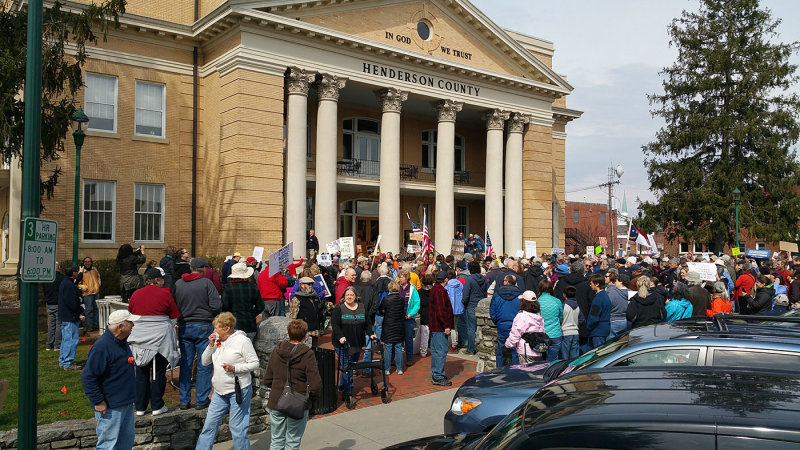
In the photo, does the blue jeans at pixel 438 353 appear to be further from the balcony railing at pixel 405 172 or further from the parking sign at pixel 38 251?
the balcony railing at pixel 405 172

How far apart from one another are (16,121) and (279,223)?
36.2 ft

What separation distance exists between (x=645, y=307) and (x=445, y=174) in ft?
61.7

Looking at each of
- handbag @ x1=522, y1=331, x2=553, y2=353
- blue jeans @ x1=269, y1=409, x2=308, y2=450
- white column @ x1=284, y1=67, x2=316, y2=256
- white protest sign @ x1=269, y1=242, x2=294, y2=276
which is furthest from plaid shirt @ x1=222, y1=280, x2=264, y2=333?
white column @ x1=284, y1=67, x2=316, y2=256

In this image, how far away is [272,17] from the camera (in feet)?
72.1

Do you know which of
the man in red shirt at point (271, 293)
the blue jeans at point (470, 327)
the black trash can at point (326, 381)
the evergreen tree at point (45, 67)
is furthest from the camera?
the blue jeans at point (470, 327)

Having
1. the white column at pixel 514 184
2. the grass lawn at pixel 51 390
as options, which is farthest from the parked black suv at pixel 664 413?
the white column at pixel 514 184

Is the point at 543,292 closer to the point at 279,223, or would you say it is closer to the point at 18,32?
the point at 18,32

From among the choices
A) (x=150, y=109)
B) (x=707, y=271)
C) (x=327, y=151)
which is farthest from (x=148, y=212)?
(x=707, y=271)

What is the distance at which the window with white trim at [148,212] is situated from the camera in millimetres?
23344

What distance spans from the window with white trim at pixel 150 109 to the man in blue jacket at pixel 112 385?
1987 cm

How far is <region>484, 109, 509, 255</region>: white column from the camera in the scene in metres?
30.0

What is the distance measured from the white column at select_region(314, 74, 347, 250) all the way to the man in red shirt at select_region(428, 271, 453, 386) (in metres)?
14.3

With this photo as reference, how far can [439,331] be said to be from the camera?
33.5 ft

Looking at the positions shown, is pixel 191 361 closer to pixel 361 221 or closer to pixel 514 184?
pixel 361 221
